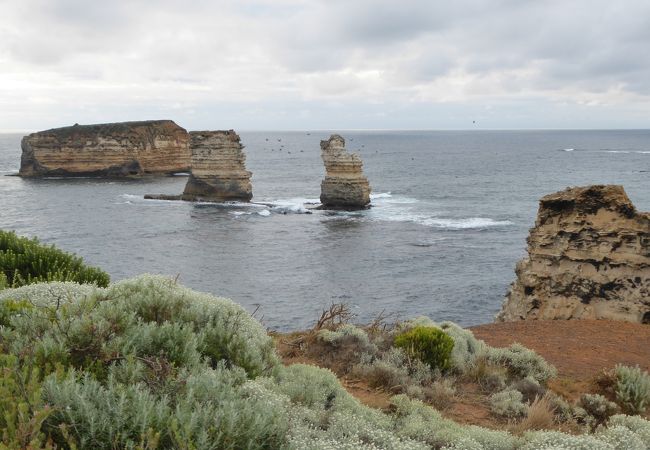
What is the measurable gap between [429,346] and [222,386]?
231 inches

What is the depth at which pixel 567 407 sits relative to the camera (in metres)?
8.55

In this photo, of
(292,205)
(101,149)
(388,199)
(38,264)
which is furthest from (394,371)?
(101,149)

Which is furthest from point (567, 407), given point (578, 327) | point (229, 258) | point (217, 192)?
point (217, 192)

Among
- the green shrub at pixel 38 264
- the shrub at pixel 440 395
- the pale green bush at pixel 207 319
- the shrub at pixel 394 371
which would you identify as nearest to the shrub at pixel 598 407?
the shrub at pixel 440 395

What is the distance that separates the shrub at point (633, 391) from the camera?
9109 mm

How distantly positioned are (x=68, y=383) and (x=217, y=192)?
6304 centimetres

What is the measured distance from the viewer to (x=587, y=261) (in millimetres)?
18422

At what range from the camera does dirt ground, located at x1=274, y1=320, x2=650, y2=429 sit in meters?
8.39

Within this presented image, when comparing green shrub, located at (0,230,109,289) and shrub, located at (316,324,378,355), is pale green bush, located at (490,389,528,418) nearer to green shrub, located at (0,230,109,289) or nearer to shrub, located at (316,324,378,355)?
shrub, located at (316,324,378,355)

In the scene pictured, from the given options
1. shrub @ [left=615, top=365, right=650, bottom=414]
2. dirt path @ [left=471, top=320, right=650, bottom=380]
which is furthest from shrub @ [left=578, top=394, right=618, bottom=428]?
dirt path @ [left=471, top=320, right=650, bottom=380]

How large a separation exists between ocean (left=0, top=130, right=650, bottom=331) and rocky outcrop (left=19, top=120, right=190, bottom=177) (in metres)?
5.68

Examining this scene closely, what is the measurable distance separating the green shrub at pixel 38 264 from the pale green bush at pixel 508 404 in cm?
829

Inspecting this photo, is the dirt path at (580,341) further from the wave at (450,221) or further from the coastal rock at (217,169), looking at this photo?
the coastal rock at (217,169)

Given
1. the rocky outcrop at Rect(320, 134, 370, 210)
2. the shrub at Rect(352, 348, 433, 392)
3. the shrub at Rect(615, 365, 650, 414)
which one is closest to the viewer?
the shrub at Rect(352, 348, 433, 392)
